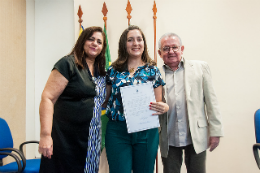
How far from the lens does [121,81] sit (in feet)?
4.28

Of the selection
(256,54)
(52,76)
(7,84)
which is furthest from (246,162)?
(7,84)

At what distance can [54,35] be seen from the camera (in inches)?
117

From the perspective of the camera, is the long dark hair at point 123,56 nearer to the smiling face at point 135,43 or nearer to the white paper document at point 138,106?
the smiling face at point 135,43

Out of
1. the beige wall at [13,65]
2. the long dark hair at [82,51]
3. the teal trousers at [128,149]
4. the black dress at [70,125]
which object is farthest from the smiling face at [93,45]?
the beige wall at [13,65]

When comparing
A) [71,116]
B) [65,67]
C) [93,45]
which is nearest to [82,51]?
[93,45]

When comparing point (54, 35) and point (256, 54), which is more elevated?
point (54, 35)

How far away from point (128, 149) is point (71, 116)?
1.54ft

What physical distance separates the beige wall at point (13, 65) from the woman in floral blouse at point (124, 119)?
1765 millimetres

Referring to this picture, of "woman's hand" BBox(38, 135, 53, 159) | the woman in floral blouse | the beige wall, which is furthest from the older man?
the beige wall

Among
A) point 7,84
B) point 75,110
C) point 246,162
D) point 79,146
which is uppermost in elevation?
point 7,84

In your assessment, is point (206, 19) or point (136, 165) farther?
point (206, 19)

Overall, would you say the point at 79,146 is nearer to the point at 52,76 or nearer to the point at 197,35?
the point at 52,76

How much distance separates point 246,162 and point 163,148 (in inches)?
73.0

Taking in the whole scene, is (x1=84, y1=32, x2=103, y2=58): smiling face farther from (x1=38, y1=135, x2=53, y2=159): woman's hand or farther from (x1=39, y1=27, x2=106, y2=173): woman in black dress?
(x1=38, y1=135, x2=53, y2=159): woman's hand
